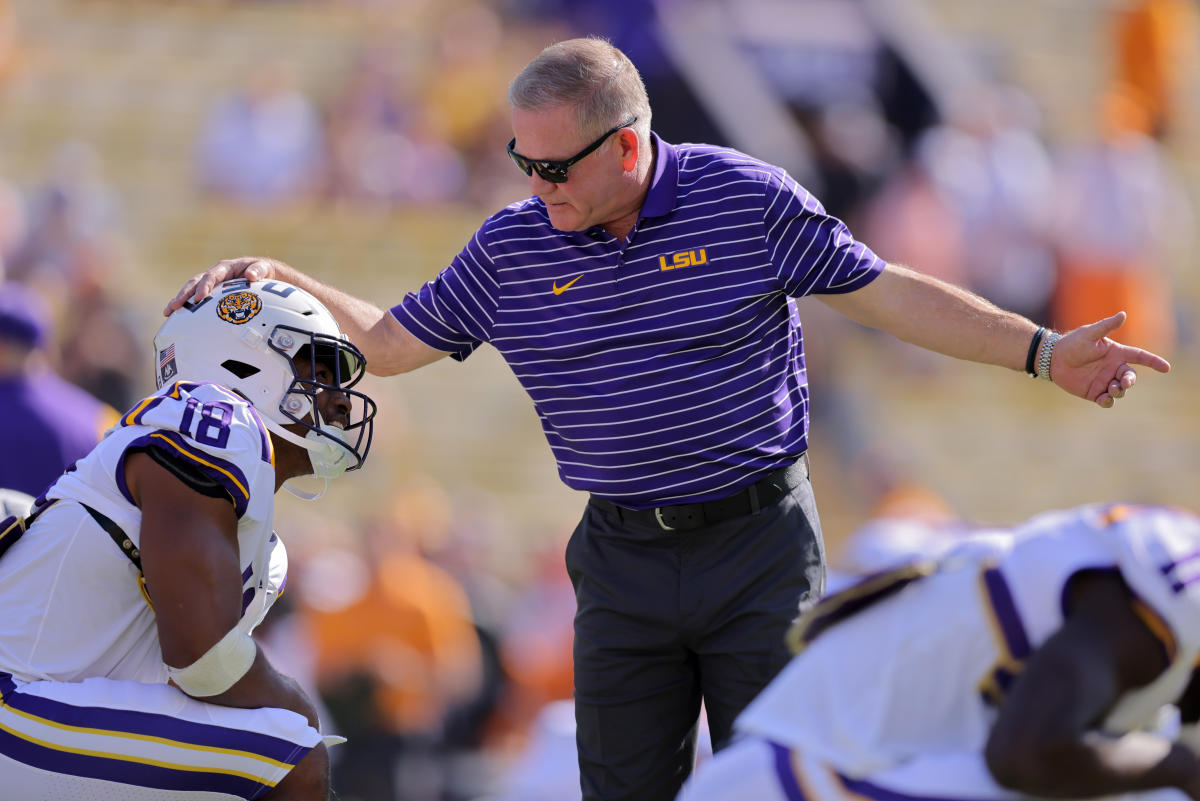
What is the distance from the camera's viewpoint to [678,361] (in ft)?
13.2

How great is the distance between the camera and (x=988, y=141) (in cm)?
1199

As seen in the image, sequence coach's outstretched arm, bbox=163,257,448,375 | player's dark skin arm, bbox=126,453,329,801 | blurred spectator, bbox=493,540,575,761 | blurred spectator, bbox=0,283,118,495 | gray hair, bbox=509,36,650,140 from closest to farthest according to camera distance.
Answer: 1. player's dark skin arm, bbox=126,453,329,801
2. gray hair, bbox=509,36,650,140
3. coach's outstretched arm, bbox=163,257,448,375
4. blurred spectator, bbox=0,283,118,495
5. blurred spectator, bbox=493,540,575,761

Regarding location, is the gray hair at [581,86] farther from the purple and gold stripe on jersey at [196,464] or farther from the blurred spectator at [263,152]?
the blurred spectator at [263,152]

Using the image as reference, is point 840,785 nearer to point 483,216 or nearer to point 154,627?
point 154,627

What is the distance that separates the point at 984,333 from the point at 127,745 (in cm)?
231

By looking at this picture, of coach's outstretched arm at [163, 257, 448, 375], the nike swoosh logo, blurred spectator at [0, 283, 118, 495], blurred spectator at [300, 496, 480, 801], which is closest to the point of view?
the nike swoosh logo

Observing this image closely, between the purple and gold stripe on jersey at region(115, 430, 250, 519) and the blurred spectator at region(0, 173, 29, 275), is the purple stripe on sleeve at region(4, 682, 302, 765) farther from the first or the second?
the blurred spectator at region(0, 173, 29, 275)

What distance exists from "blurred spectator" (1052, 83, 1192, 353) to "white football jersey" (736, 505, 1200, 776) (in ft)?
28.1

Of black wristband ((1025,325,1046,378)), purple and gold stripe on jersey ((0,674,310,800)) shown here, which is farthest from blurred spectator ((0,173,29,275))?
black wristband ((1025,325,1046,378))

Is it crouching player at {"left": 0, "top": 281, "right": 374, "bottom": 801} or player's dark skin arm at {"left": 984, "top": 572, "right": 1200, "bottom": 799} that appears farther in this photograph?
crouching player at {"left": 0, "top": 281, "right": 374, "bottom": 801}

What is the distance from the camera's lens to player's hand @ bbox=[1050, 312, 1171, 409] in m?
3.87

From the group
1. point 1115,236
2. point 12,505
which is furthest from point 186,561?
point 1115,236

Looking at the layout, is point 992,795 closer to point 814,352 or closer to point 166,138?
point 814,352

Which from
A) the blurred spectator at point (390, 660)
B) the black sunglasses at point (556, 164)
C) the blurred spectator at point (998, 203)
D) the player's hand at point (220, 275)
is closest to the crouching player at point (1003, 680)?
the black sunglasses at point (556, 164)
